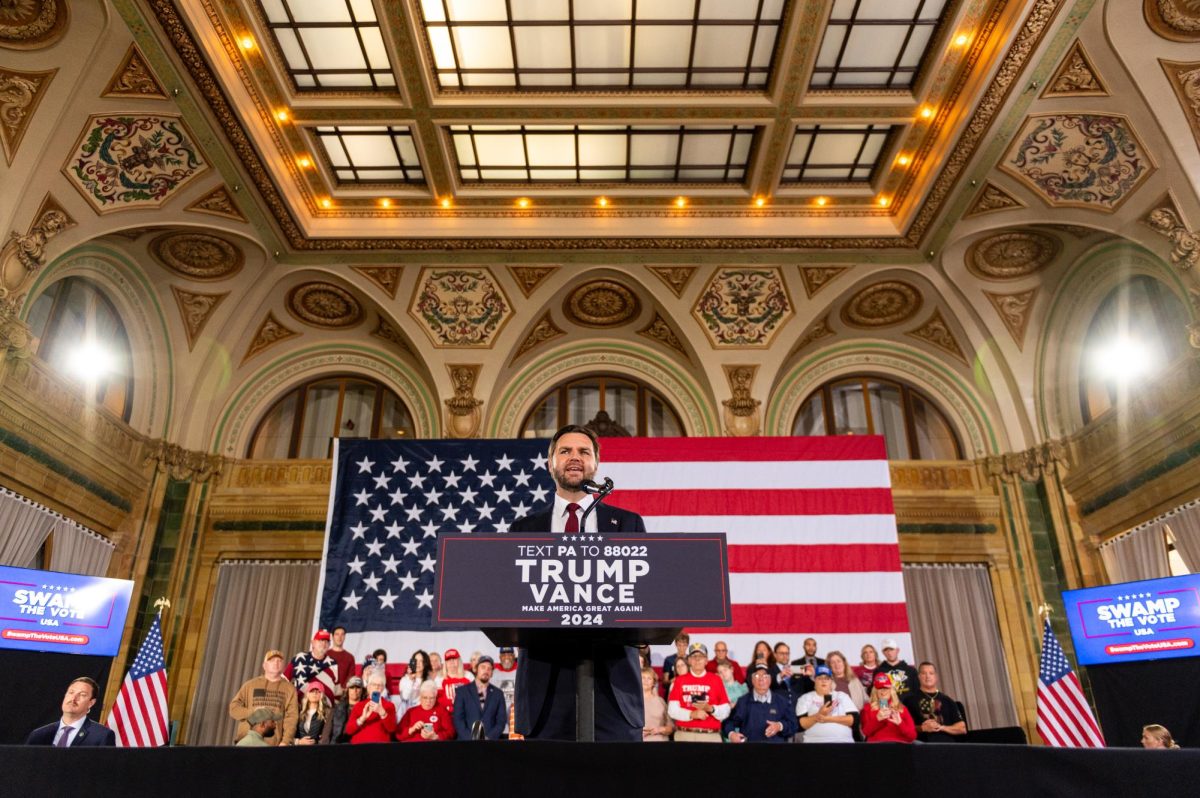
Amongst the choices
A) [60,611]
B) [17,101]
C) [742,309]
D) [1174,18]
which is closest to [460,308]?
[742,309]

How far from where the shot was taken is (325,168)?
11320 mm

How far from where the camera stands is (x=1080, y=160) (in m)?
9.72

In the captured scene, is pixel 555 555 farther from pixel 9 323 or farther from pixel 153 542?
pixel 153 542

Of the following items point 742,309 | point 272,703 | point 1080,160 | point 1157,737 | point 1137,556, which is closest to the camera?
point 1157,737

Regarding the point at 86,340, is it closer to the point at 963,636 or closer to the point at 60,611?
the point at 60,611

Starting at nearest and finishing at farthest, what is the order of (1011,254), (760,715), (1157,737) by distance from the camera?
(760,715)
(1157,737)
(1011,254)

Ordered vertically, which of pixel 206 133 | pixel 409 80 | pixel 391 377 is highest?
pixel 409 80

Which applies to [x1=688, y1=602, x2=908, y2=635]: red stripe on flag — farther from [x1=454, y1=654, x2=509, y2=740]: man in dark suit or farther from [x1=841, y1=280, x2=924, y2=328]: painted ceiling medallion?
[x1=841, y1=280, x2=924, y2=328]: painted ceiling medallion

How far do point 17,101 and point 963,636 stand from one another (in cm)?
1381

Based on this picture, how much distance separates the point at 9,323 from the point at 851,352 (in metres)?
12.2

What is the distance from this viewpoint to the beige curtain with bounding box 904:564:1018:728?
11.0 metres

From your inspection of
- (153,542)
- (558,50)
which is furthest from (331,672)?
(558,50)

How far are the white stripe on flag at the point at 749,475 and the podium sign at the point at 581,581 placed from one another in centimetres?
759

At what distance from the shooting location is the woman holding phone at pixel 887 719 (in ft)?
21.7
